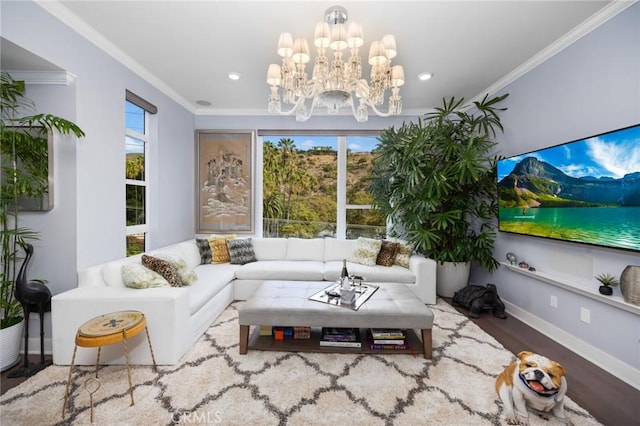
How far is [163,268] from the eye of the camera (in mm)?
2457

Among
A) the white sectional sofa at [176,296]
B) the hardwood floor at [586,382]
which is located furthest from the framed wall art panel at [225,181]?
the hardwood floor at [586,382]

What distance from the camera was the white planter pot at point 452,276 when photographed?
3479 millimetres

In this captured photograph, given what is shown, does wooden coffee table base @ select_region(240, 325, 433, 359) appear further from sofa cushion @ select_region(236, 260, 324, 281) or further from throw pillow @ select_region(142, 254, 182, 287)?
sofa cushion @ select_region(236, 260, 324, 281)

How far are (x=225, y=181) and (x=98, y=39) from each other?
7.42ft

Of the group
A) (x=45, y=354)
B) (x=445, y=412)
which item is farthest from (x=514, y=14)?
(x=45, y=354)

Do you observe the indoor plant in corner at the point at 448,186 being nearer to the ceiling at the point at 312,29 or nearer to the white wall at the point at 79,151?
the ceiling at the point at 312,29

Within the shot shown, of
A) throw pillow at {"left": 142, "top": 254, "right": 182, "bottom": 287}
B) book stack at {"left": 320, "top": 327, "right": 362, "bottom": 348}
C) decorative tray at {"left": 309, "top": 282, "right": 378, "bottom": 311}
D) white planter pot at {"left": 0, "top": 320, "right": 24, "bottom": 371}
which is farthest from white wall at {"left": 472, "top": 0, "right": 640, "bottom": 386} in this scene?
white planter pot at {"left": 0, "top": 320, "right": 24, "bottom": 371}

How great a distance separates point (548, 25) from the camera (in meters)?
2.17

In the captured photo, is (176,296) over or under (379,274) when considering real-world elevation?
over

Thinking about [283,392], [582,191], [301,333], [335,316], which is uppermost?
[582,191]

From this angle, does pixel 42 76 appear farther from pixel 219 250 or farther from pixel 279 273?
pixel 279 273

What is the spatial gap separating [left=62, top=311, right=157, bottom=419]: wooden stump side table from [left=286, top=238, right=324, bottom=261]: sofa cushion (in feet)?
7.49

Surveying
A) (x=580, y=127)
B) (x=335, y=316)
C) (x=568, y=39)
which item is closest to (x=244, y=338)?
(x=335, y=316)

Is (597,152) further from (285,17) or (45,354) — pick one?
(45,354)
